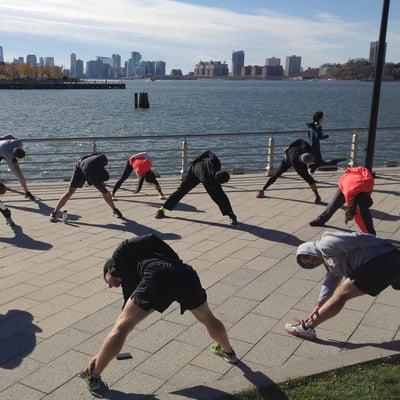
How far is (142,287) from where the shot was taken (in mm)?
3795

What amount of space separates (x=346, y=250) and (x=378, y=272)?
0.30 meters

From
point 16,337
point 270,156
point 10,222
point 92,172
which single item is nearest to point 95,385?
point 16,337

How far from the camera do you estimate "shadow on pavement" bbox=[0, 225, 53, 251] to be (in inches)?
300

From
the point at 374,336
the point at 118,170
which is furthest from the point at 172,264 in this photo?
the point at 118,170

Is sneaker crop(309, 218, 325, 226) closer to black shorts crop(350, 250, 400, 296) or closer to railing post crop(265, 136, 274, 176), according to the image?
black shorts crop(350, 250, 400, 296)

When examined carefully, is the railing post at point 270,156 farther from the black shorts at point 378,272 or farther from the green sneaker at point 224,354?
the green sneaker at point 224,354

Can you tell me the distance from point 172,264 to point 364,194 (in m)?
3.43

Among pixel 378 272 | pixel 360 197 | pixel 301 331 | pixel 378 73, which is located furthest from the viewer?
pixel 378 73

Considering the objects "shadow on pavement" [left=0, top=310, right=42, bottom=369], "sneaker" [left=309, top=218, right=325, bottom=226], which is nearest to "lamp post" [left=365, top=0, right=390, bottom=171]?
"sneaker" [left=309, top=218, right=325, bottom=226]

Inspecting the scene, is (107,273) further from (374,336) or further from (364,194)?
(364,194)

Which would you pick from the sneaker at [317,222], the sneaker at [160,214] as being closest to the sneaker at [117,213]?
the sneaker at [160,214]

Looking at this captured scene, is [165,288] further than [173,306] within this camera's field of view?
No

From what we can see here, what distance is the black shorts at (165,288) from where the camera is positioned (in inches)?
148

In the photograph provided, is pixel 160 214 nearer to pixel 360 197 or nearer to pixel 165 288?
pixel 360 197
